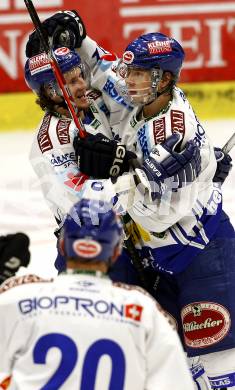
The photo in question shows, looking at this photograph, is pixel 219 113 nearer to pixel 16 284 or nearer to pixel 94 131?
pixel 94 131

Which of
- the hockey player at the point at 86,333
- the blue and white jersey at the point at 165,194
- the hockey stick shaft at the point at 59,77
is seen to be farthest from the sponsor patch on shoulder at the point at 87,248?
the hockey stick shaft at the point at 59,77

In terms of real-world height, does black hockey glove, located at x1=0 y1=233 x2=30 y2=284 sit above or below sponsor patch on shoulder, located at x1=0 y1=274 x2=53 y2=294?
below

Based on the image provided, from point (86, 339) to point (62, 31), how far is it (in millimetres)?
1994

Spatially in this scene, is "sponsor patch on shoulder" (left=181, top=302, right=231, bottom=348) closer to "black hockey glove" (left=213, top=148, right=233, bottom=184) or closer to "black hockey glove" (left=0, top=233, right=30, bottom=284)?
"black hockey glove" (left=213, top=148, right=233, bottom=184)

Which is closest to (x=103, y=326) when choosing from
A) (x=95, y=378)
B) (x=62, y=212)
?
(x=95, y=378)

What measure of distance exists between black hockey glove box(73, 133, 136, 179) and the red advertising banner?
3.88 metres

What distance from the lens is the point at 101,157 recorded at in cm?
413

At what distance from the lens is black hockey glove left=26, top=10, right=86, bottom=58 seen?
15.3 ft

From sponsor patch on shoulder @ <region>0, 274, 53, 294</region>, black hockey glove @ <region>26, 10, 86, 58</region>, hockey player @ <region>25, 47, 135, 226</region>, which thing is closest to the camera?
sponsor patch on shoulder @ <region>0, 274, 53, 294</region>

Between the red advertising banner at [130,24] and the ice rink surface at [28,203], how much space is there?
1.97ft

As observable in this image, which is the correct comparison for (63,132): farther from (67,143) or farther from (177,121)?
(177,121)

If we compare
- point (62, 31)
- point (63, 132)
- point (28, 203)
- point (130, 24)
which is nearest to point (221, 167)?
point (63, 132)

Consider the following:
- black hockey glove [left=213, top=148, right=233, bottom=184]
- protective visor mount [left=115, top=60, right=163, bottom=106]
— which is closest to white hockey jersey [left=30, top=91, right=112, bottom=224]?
protective visor mount [left=115, top=60, right=163, bottom=106]

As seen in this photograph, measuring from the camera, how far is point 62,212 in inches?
175
